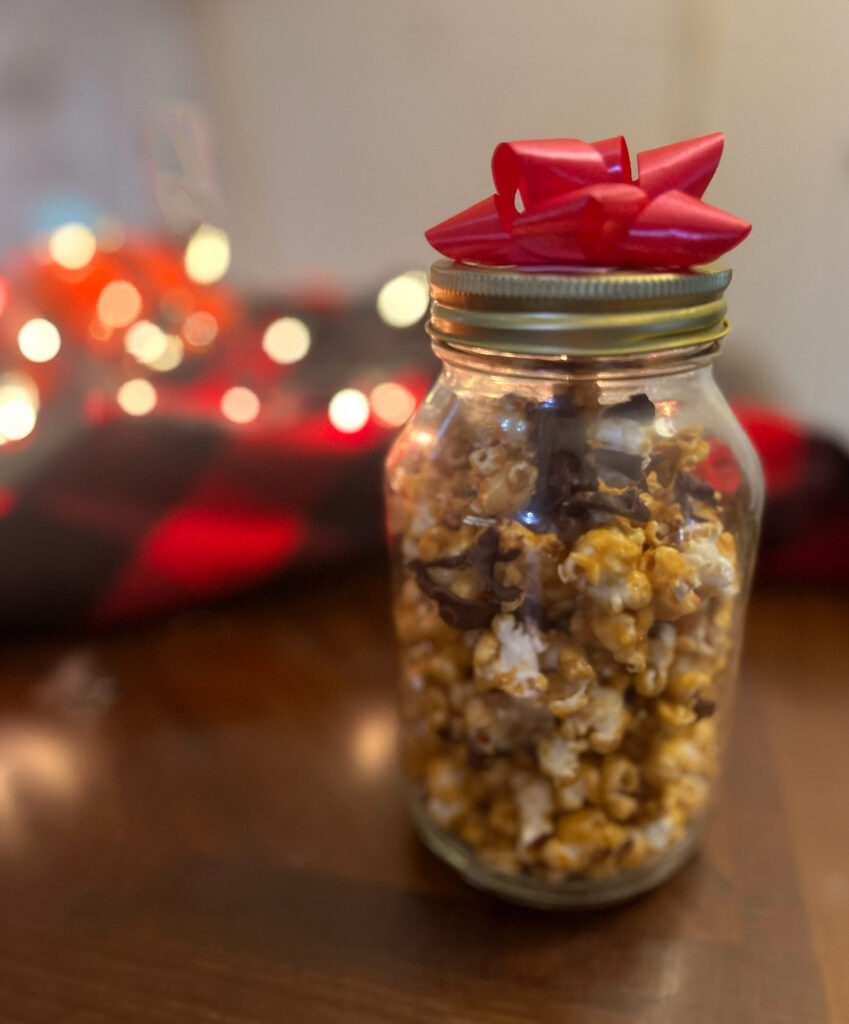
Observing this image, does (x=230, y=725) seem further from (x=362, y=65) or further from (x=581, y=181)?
(x=362, y=65)

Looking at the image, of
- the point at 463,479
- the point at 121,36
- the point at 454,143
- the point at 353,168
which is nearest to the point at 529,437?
the point at 463,479

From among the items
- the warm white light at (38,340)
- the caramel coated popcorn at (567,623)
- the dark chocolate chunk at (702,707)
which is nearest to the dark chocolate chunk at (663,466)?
the caramel coated popcorn at (567,623)

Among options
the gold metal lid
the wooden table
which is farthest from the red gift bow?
the wooden table

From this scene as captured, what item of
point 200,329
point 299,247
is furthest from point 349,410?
point 299,247

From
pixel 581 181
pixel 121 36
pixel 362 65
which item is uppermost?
pixel 121 36

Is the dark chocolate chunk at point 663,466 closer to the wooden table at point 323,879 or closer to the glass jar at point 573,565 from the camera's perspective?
the glass jar at point 573,565
